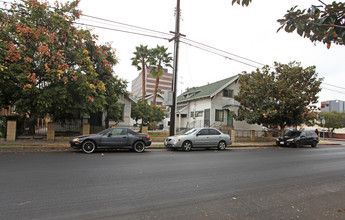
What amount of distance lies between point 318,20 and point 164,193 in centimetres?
477

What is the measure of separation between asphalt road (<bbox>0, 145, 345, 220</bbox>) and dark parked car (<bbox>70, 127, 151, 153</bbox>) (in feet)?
12.1

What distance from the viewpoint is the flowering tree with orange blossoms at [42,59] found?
11.6 m

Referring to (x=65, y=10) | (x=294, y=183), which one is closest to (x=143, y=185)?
(x=294, y=183)

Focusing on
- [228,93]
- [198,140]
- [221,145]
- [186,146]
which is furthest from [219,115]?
[186,146]

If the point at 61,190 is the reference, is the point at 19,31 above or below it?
above

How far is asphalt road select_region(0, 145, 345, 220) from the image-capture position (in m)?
3.82

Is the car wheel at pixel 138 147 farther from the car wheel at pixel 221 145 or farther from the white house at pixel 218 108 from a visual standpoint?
the white house at pixel 218 108

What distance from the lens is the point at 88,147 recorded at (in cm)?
1116

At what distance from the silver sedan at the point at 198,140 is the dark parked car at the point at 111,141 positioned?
187 centimetres

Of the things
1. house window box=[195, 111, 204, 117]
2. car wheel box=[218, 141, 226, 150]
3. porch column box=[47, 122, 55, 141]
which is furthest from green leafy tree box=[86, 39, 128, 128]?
house window box=[195, 111, 204, 117]

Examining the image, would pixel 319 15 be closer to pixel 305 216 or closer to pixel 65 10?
pixel 305 216

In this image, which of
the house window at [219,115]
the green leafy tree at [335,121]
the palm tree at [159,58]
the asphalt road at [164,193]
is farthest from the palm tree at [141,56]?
the green leafy tree at [335,121]

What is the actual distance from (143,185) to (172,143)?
316 inches

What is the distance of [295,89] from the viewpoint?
19109 mm
